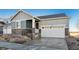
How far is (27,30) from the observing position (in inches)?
139

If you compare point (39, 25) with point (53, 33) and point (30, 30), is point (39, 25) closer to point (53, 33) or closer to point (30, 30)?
point (30, 30)

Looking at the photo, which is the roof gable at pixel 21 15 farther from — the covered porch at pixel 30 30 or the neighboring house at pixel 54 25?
the neighboring house at pixel 54 25

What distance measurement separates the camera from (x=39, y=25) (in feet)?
11.6

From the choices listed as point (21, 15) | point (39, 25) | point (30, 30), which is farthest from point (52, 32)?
point (21, 15)

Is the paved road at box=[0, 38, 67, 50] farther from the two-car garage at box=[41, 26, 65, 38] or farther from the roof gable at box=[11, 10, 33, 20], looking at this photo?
the roof gable at box=[11, 10, 33, 20]

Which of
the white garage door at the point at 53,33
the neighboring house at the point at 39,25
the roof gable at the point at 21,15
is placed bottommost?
the white garage door at the point at 53,33

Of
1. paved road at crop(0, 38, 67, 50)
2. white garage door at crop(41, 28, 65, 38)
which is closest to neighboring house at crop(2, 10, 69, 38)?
white garage door at crop(41, 28, 65, 38)

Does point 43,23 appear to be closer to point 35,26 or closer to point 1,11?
point 35,26

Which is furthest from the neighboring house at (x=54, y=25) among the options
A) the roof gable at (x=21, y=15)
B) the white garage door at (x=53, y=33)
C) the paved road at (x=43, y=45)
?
the roof gable at (x=21, y=15)

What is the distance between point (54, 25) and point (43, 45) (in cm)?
44

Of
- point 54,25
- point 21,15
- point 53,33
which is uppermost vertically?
point 21,15

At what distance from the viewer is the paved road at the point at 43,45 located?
11.5ft
